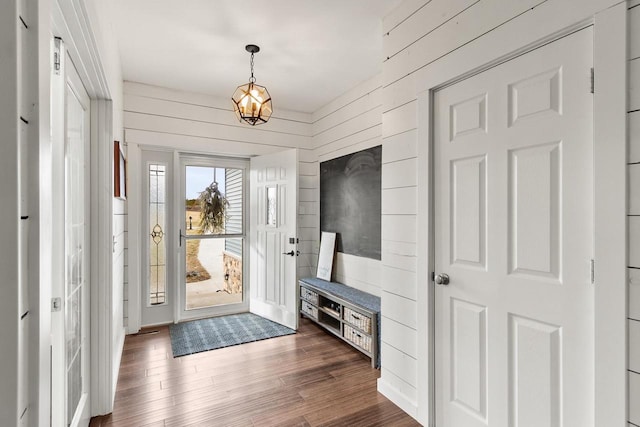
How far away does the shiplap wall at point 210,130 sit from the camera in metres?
3.58

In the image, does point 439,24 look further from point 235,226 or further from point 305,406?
point 235,226

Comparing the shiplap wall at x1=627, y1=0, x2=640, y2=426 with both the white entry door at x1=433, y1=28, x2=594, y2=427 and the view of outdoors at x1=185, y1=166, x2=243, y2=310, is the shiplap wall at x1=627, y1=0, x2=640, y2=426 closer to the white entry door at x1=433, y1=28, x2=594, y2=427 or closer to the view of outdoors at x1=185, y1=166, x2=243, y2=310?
the white entry door at x1=433, y1=28, x2=594, y2=427

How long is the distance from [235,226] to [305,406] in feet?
8.43

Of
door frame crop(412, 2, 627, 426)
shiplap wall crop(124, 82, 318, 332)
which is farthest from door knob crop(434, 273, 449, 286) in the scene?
shiplap wall crop(124, 82, 318, 332)

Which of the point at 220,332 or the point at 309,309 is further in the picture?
the point at 309,309

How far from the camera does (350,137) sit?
3.69 metres

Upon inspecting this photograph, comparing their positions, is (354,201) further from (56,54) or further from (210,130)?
(56,54)

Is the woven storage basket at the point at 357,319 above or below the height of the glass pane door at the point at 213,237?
below

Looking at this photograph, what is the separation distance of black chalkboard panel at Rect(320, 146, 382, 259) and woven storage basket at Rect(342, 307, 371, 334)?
579 mm

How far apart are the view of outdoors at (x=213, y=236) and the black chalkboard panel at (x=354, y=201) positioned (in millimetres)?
1171

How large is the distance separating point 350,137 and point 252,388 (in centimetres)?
261

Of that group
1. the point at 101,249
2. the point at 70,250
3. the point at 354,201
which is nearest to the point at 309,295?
the point at 354,201
